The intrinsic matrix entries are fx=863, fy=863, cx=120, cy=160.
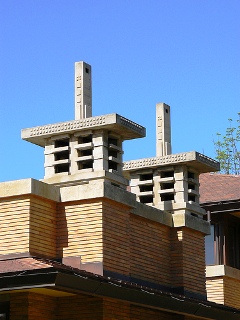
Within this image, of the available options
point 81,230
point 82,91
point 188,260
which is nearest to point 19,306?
point 81,230

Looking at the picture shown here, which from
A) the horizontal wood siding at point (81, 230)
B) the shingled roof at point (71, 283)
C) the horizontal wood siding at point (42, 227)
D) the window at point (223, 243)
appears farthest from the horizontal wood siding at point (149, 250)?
the window at point (223, 243)

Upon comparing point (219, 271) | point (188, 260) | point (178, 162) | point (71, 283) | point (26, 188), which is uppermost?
point (178, 162)

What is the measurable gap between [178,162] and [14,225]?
220 inches

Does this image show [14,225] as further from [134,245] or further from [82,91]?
[82,91]

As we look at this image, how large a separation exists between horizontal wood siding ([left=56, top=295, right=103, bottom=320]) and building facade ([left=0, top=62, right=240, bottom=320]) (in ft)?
0.07

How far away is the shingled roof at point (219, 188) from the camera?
90.8 feet

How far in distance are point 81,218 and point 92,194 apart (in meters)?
0.57

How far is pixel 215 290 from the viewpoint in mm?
26297

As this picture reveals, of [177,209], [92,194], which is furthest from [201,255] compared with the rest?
[92,194]

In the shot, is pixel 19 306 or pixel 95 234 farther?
pixel 95 234

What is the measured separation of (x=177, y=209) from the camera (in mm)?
21625

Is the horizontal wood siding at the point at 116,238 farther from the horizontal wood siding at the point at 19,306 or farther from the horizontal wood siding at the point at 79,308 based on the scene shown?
the horizontal wood siding at the point at 19,306

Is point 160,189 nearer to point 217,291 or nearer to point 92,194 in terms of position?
point 92,194

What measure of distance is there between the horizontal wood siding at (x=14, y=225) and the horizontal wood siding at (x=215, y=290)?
33.9 ft
